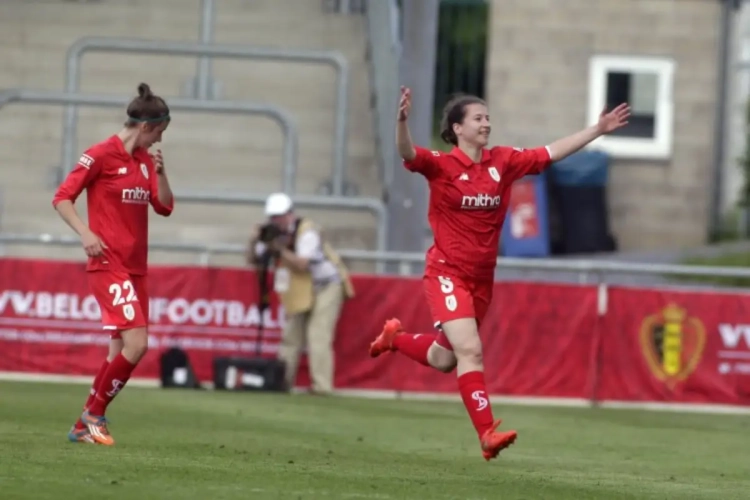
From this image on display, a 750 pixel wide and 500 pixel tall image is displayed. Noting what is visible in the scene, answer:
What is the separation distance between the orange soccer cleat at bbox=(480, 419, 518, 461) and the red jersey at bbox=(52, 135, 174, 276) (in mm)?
2321

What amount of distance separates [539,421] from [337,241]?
778cm

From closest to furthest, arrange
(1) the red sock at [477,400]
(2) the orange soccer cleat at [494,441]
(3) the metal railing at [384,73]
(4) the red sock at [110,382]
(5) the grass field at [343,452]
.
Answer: (5) the grass field at [343,452], (2) the orange soccer cleat at [494,441], (1) the red sock at [477,400], (4) the red sock at [110,382], (3) the metal railing at [384,73]

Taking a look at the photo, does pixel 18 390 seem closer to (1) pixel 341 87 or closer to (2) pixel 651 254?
(1) pixel 341 87

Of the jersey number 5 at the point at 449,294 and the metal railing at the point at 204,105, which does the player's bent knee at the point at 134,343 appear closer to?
the jersey number 5 at the point at 449,294

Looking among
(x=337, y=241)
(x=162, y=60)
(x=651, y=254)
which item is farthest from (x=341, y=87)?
(x=651, y=254)

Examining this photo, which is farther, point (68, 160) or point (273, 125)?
point (273, 125)

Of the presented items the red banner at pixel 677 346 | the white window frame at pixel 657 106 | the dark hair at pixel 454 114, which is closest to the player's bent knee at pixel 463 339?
the dark hair at pixel 454 114

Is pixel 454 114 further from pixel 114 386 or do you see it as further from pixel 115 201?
pixel 114 386

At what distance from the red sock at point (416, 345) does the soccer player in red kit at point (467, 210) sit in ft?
1.51

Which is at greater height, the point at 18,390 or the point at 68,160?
the point at 68,160

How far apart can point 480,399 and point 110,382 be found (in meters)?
2.20

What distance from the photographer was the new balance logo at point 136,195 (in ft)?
34.1

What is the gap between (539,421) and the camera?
15164 mm

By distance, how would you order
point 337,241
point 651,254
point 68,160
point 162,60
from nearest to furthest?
point 68,160, point 337,241, point 162,60, point 651,254
